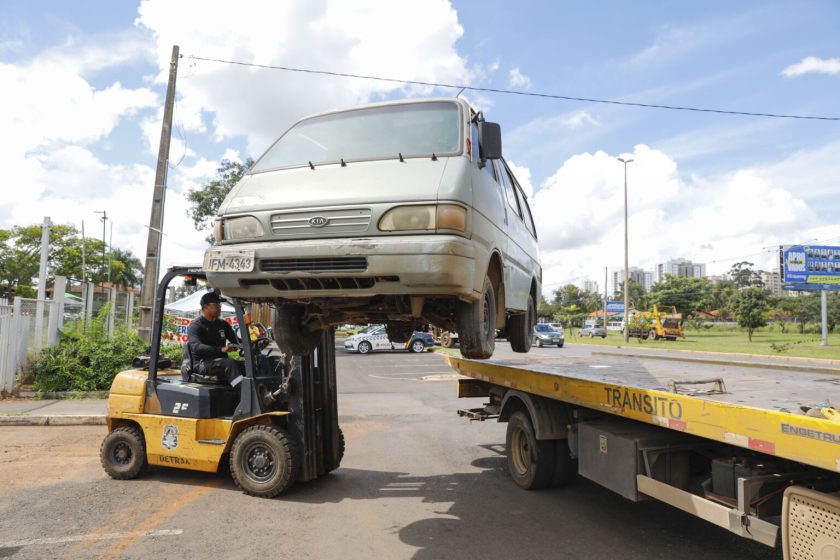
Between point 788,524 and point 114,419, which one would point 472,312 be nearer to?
point 788,524

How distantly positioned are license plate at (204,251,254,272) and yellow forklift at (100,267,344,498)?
6.95 feet

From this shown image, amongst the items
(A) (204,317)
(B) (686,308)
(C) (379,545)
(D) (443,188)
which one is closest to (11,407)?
(A) (204,317)

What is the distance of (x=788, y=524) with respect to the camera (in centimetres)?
305

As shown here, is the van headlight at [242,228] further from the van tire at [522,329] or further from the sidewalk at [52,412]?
the sidewalk at [52,412]

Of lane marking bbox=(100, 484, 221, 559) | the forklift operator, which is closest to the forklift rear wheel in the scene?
Result: lane marking bbox=(100, 484, 221, 559)

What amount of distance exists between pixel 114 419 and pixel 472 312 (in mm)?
4621

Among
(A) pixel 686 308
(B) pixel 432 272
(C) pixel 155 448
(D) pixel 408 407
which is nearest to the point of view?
(B) pixel 432 272

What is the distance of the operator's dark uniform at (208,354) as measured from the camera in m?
6.01

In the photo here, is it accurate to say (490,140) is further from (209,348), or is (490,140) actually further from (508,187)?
(209,348)

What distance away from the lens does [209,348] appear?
5996 millimetres

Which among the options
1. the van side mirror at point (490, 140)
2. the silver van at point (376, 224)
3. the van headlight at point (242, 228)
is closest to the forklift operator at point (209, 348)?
the silver van at point (376, 224)

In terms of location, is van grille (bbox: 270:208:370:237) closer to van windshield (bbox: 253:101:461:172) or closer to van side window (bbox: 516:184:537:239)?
van windshield (bbox: 253:101:461:172)

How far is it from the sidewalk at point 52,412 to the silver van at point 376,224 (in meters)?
6.80

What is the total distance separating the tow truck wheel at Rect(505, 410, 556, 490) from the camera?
5699mm
